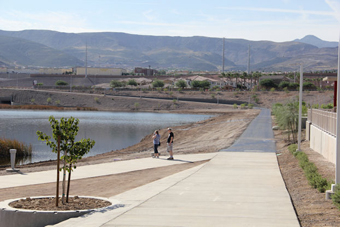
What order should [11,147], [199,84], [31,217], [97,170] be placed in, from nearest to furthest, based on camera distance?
[31,217] → [97,170] → [11,147] → [199,84]

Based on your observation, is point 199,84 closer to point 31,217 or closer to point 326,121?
point 326,121

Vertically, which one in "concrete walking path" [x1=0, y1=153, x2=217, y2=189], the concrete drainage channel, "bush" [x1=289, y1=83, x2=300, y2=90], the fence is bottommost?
"concrete walking path" [x1=0, y1=153, x2=217, y2=189]

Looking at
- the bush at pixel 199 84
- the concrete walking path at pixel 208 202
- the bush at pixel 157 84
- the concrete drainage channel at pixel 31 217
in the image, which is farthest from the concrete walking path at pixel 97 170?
the bush at pixel 199 84

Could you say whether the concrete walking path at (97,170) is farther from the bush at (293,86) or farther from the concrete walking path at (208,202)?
the bush at (293,86)

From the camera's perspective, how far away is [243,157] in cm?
2456

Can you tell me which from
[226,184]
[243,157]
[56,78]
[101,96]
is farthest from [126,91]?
[226,184]

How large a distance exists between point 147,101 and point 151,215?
108353 mm

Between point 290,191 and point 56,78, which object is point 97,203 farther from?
point 56,78

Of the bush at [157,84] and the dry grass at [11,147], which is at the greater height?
the bush at [157,84]

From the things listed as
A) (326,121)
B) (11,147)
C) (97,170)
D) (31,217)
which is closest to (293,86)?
(11,147)

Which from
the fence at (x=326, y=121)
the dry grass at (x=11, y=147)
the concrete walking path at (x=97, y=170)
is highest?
the fence at (x=326, y=121)

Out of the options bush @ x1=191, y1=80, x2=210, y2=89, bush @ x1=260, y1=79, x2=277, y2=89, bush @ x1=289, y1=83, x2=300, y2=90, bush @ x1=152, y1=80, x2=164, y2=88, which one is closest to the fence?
bush @ x1=289, y1=83, x2=300, y2=90

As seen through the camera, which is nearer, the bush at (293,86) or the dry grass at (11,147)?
the dry grass at (11,147)

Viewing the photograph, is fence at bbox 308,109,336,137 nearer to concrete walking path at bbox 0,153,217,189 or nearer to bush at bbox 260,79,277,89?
concrete walking path at bbox 0,153,217,189
